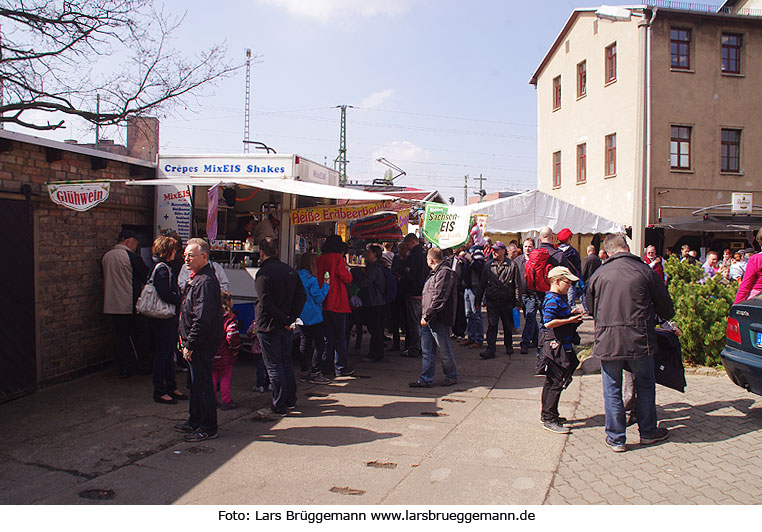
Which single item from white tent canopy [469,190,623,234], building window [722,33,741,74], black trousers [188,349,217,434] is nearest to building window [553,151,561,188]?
building window [722,33,741,74]

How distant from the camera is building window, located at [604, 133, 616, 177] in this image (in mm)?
22625

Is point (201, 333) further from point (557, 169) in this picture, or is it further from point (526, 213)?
point (557, 169)

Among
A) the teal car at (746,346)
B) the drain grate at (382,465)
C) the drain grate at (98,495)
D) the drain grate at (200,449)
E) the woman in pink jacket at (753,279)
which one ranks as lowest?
the drain grate at (98,495)

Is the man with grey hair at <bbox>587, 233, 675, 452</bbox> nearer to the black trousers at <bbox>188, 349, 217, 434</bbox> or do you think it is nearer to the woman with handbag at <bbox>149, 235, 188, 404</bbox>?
the black trousers at <bbox>188, 349, 217, 434</bbox>

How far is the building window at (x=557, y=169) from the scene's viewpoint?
2681 cm

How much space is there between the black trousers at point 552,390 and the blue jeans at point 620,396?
1.78 ft

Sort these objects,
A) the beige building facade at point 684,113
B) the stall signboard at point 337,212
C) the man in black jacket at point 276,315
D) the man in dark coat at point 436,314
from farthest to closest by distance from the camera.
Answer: the beige building facade at point 684,113 < the stall signboard at point 337,212 < the man in dark coat at point 436,314 < the man in black jacket at point 276,315

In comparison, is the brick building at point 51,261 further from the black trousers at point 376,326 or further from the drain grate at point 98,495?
the black trousers at point 376,326

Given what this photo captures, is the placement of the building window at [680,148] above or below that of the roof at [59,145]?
above

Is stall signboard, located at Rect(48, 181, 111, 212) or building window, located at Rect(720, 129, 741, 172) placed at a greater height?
building window, located at Rect(720, 129, 741, 172)

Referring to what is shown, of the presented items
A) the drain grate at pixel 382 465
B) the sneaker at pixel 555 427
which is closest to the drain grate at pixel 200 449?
the drain grate at pixel 382 465

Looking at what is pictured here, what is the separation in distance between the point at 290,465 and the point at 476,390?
3162 millimetres

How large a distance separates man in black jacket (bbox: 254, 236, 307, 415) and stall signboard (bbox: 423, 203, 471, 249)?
8.40ft

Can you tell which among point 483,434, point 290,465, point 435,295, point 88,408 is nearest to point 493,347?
point 435,295
